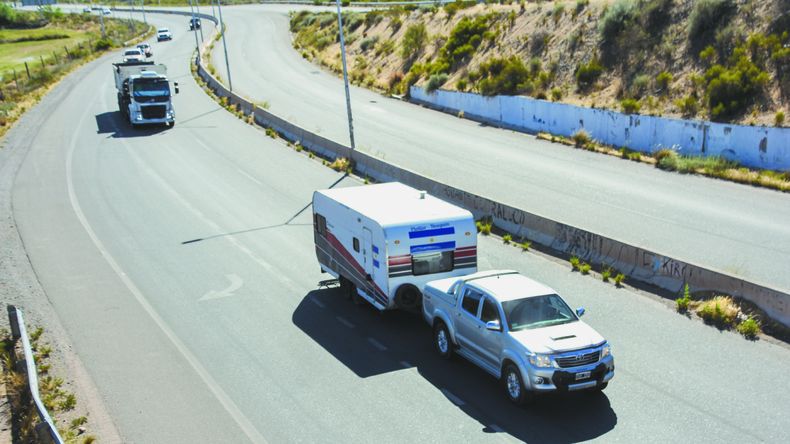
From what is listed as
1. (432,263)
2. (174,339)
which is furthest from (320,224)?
(174,339)

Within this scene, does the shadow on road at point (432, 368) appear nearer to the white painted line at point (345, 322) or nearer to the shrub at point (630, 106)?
the white painted line at point (345, 322)

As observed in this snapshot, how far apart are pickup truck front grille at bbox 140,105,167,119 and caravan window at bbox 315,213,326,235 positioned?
80.7 ft

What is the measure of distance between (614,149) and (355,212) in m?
19.0

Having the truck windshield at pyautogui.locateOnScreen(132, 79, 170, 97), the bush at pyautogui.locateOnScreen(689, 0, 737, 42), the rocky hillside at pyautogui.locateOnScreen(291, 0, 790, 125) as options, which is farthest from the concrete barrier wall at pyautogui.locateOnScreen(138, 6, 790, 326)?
the truck windshield at pyautogui.locateOnScreen(132, 79, 170, 97)

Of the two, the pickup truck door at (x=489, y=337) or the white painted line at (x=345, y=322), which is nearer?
the pickup truck door at (x=489, y=337)

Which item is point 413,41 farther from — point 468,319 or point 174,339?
point 468,319

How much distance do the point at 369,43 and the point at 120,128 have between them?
28.6 meters

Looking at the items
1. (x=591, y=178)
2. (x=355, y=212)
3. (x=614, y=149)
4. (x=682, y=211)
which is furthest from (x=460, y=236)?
(x=614, y=149)

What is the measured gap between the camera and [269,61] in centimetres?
6862

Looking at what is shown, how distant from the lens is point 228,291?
59.9 feet

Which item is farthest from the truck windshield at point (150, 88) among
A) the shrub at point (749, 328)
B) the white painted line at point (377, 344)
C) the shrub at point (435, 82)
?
the shrub at point (749, 328)

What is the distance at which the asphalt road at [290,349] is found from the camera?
1171cm

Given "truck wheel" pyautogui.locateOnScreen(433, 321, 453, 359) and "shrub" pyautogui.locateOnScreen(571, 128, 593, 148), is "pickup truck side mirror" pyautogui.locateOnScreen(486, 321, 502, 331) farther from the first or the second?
"shrub" pyautogui.locateOnScreen(571, 128, 593, 148)

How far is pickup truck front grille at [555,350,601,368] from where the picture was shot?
459 inches
